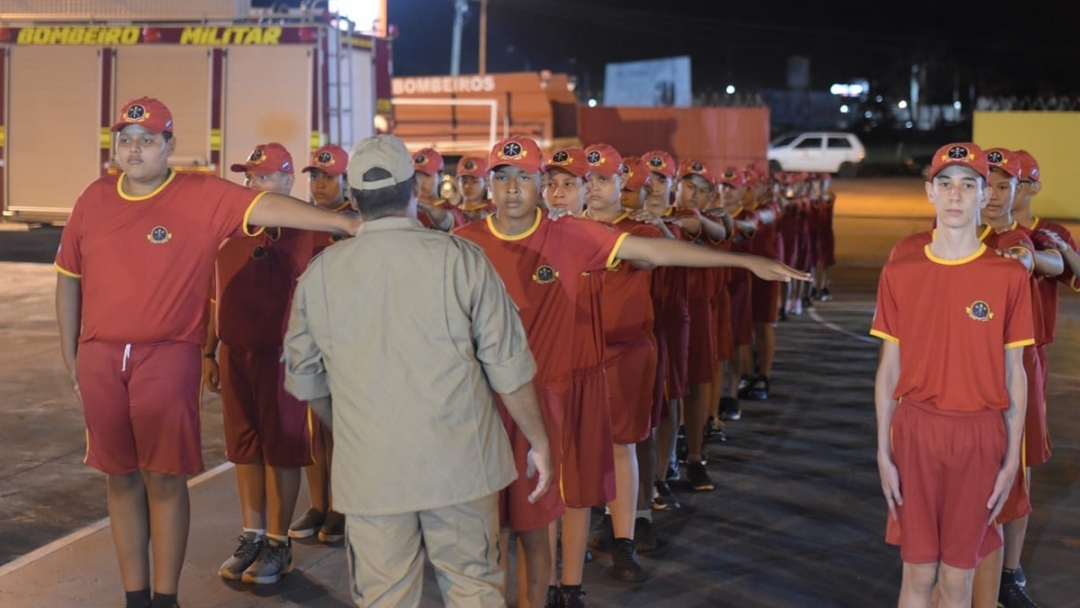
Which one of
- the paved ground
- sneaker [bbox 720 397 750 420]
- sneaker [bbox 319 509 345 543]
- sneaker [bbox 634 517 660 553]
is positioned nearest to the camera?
the paved ground

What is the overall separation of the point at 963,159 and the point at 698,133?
1083 inches

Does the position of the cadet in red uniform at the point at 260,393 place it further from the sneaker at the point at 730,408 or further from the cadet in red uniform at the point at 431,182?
the sneaker at the point at 730,408

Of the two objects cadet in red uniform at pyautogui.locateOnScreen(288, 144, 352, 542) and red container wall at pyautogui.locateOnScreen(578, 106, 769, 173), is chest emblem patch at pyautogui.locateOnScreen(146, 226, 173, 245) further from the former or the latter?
red container wall at pyautogui.locateOnScreen(578, 106, 769, 173)

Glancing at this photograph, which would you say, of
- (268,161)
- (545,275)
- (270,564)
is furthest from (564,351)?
(268,161)

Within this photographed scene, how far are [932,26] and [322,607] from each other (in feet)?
261

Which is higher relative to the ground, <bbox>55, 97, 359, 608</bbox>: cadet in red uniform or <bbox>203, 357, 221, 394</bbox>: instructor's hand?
<bbox>55, 97, 359, 608</bbox>: cadet in red uniform

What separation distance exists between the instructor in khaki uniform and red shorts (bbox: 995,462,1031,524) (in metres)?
2.19

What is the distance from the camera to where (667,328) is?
24.8ft

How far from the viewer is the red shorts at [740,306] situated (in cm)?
980

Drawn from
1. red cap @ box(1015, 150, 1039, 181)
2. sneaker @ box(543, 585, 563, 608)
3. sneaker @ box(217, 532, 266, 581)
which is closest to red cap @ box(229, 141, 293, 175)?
sneaker @ box(217, 532, 266, 581)

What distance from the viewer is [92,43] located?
19.5 metres

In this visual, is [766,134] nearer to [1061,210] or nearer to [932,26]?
[1061,210]

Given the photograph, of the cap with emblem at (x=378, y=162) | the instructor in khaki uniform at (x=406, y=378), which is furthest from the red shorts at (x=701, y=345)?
the cap with emblem at (x=378, y=162)

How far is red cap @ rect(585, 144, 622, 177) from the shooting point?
6.29 m
